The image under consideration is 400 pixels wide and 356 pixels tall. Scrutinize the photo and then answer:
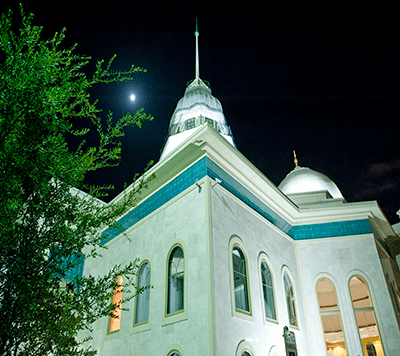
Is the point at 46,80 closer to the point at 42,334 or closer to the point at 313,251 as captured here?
the point at 42,334

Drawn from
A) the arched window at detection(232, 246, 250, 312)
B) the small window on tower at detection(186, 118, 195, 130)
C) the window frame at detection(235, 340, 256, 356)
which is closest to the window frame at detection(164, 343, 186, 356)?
the window frame at detection(235, 340, 256, 356)

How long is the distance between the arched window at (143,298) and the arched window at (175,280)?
2.70 feet

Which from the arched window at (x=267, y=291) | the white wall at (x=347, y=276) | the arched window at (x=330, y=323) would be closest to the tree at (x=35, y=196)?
the arched window at (x=267, y=291)

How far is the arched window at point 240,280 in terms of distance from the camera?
29.4ft

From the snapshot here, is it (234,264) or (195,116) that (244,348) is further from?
(195,116)

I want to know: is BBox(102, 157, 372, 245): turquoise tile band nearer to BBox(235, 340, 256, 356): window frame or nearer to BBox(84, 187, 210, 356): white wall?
BBox(84, 187, 210, 356): white wall

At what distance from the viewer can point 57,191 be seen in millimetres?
5047

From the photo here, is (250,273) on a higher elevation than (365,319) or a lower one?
higher

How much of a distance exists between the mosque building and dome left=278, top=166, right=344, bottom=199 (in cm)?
335

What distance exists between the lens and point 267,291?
33.9ft

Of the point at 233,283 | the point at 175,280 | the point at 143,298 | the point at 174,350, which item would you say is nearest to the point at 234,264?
the point at 233,283

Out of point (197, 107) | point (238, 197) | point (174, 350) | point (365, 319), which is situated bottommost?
point (174, 350)

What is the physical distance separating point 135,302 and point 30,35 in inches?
307

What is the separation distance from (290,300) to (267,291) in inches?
65.4
